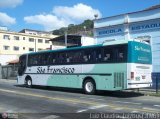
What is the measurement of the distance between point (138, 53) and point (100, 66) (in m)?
2.51

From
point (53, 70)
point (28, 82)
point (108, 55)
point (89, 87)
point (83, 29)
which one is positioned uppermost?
point (83, 29)

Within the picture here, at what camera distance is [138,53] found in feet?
66.5

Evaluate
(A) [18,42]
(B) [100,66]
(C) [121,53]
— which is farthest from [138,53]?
(A) [18,42]

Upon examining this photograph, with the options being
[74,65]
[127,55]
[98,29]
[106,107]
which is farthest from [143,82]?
[98,29]

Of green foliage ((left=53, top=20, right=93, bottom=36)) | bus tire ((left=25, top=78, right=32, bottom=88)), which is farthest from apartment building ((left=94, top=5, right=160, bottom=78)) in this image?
green foliage ((left=53, top=20, right=93, bottom=36))

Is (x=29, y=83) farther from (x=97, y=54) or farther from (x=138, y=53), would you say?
(x=138, y=53)

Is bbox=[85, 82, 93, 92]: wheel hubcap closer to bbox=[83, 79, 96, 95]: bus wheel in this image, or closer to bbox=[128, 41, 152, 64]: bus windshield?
bbox=[83, 79, 96, 95]: bus wheel

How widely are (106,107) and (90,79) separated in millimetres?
7529

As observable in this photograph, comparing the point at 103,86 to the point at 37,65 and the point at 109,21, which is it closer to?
the point at 37,65

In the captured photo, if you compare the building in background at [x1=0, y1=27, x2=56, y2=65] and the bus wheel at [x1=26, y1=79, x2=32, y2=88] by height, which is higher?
the building in background at [x1=0, y1=27, x2=56, y2=65]

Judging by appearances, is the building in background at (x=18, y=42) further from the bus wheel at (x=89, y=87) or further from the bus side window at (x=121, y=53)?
the bus side window at (x=121, y=53)

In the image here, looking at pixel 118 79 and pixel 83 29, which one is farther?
pixel 83 29

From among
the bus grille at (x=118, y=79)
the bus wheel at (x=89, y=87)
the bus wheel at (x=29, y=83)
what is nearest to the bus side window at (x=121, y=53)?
the bus grille at (x=118, y=79)

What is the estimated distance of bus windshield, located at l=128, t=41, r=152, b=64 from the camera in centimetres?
1962
